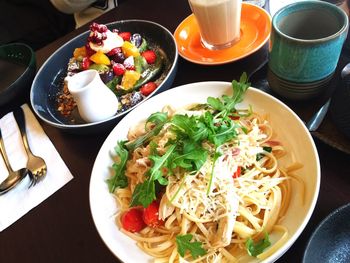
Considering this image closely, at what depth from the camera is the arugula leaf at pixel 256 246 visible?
0.64 metres

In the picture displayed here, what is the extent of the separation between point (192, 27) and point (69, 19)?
48.7 inches

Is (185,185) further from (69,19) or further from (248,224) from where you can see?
(69,19)

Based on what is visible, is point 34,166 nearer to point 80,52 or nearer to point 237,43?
point 80,52

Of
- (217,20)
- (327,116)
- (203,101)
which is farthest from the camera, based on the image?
(217,20)

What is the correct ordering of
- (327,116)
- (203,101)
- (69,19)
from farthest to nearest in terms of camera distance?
1. (69,19)
2. (203,101)
3. (327,116)

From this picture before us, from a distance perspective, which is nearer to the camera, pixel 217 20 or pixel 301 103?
pixel 301 103

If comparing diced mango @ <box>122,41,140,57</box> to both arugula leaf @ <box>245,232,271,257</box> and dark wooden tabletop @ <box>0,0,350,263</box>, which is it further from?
arugula leaf @ <box>245,232,271,257</box>

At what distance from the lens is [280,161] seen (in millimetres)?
796

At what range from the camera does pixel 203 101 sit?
3.09 feet

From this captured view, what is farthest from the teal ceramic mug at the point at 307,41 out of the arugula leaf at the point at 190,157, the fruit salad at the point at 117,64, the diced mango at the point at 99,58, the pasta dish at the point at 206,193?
the diced mango at the point at 99,58

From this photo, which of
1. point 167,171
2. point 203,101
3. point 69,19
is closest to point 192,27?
point 203,101

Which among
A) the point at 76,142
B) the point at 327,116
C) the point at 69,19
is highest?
the point at 327,116

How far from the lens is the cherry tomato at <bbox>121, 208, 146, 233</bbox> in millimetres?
737

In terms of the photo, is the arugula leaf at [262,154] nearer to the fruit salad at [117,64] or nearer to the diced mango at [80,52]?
the fruit salad at [117,64]
